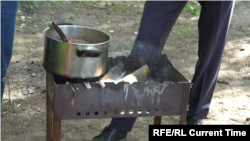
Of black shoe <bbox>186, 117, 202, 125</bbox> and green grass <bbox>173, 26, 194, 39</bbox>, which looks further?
green grass <bbox>173, 26, 194, 39</bbox>

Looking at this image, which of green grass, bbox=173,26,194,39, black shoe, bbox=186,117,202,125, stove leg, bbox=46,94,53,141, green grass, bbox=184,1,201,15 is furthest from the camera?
green grass, bbox=184,1,201,15

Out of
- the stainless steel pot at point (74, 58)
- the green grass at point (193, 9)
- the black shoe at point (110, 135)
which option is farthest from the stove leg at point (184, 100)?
the green grass at point (193, 9)

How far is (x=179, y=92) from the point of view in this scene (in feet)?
6.29

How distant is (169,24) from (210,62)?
0.61 meters

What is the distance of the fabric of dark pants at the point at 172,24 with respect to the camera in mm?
2406

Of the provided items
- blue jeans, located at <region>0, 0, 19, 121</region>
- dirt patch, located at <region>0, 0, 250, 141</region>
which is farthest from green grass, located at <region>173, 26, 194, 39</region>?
blue jeans, located at <region>0, 0, 19, 121</region>

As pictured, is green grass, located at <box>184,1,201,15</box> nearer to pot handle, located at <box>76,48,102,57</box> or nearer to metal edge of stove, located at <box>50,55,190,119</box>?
metal edge of stove, located at <box>50,55,190,119</box>

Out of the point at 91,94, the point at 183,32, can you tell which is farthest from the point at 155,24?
the point at 183,32

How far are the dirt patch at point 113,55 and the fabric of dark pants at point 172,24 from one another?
64cm

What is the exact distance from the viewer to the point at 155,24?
7.91 ft

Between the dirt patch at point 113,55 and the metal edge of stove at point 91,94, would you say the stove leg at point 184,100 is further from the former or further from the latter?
the dirt patch at point 113,55

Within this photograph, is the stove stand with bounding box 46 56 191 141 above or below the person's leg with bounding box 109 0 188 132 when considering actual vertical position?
below

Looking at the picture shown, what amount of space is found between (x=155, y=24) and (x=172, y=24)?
18 cm

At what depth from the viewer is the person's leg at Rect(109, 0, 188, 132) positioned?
2.39 meters
